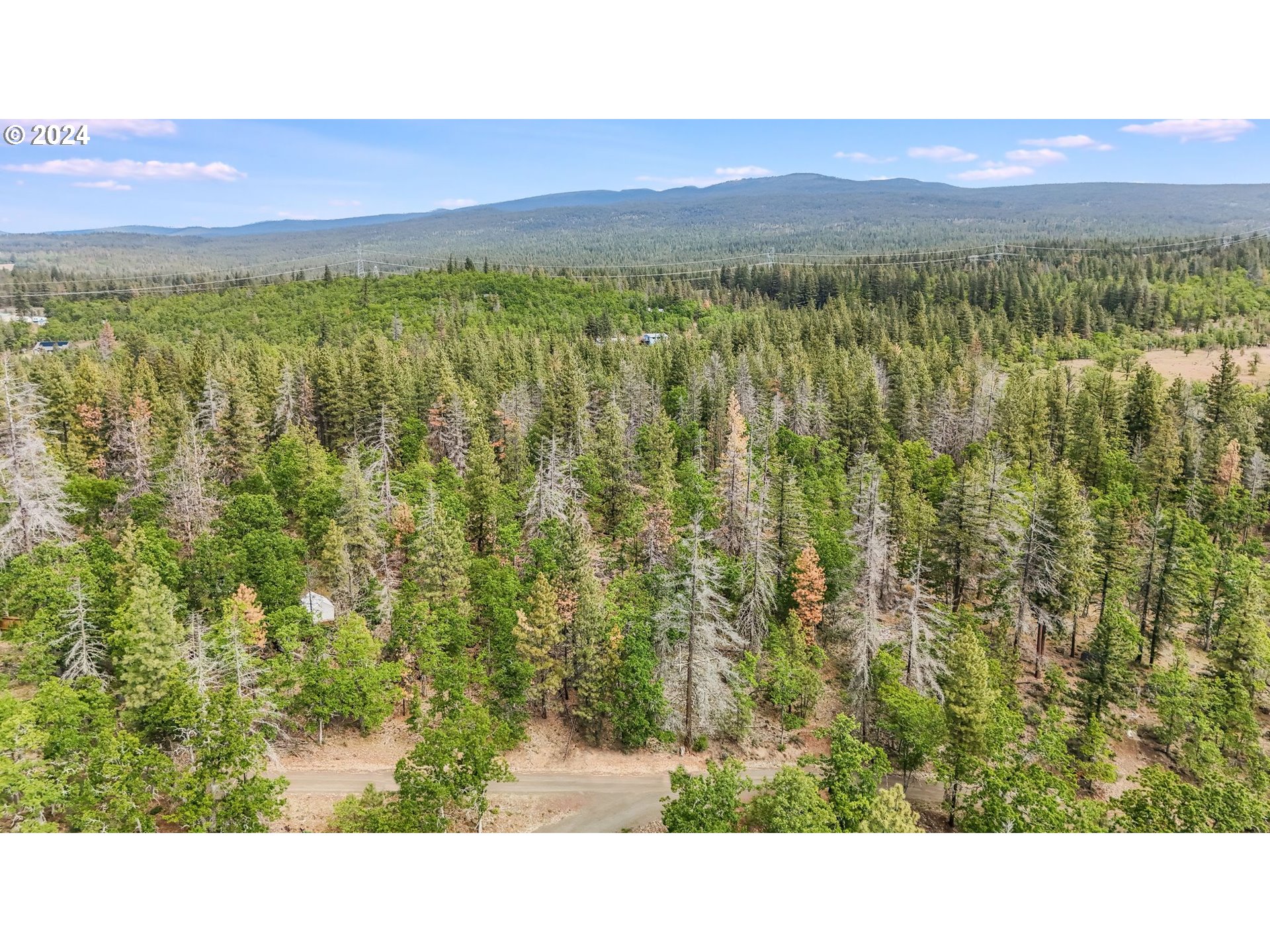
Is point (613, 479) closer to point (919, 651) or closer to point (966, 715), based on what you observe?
point (919, 651)

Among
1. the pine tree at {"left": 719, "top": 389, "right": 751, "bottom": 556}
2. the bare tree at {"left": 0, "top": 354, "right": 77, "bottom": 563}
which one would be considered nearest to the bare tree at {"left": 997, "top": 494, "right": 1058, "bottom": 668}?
the pine tree at {"left": 719, "top": 389, "right": 751, "bottom": 556}

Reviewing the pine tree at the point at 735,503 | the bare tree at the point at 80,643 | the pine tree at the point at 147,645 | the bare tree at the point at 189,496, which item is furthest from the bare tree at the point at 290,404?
the pine tree at the point at 735,503

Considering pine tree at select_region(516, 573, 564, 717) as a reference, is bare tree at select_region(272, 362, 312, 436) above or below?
above

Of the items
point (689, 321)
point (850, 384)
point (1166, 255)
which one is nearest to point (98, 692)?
point (850, 384)

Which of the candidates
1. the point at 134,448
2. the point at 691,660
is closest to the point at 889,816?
the point at 691,660

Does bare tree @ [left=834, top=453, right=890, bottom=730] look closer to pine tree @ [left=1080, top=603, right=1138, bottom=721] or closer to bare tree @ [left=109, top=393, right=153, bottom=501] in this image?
pine tree @ [left=1080, top=603, right=1138, bottom=721]
